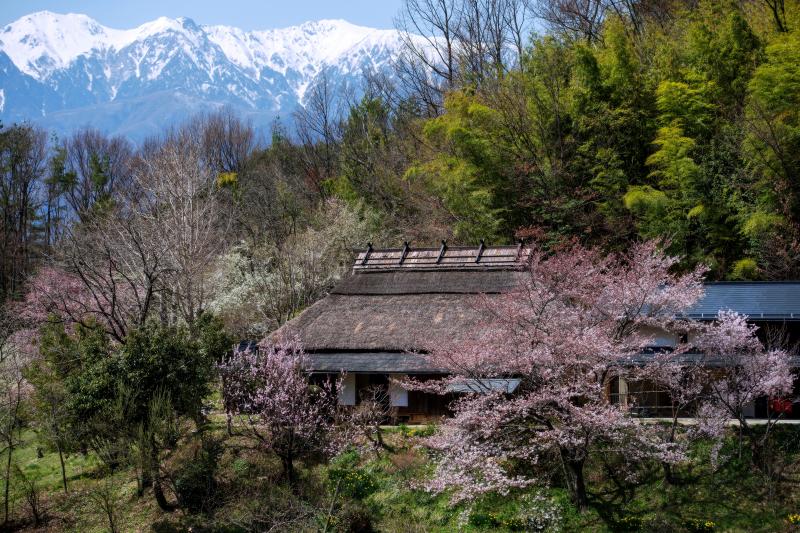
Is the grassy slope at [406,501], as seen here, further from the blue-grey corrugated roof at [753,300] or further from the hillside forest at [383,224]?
the blue-grey corrugated roof at [753,300]

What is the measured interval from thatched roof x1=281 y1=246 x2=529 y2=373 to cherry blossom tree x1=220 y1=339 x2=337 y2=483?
1.43 m

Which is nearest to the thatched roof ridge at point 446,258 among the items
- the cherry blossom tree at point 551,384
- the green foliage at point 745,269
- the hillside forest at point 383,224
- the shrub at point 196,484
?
the hillside forest at point 383,224

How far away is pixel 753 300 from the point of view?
642 inches

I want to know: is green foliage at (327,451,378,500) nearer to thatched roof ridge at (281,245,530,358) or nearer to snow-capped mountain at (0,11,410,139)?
thatched roof ridge at (281,245,530,358)

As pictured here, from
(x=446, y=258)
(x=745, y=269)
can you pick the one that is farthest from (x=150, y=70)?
(x=745, y=269)

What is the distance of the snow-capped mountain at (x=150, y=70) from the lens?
138250 millimetres

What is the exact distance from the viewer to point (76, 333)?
55.4ft

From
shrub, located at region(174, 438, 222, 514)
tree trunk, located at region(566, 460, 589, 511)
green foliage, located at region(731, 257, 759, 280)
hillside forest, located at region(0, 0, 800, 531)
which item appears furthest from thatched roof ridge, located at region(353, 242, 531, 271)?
shrub, located at region(174, 438, 222, 514)

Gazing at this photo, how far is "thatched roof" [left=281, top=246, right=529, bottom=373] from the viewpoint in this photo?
16.8 metres

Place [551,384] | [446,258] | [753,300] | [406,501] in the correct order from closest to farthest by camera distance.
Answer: [551,384]
[406,501]
[753,300]
[446,258]

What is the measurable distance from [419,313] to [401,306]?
0.71 meters

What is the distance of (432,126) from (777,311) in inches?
568

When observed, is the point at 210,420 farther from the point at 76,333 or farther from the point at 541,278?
the point at 541,278

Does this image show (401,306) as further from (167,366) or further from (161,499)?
(161,499)
